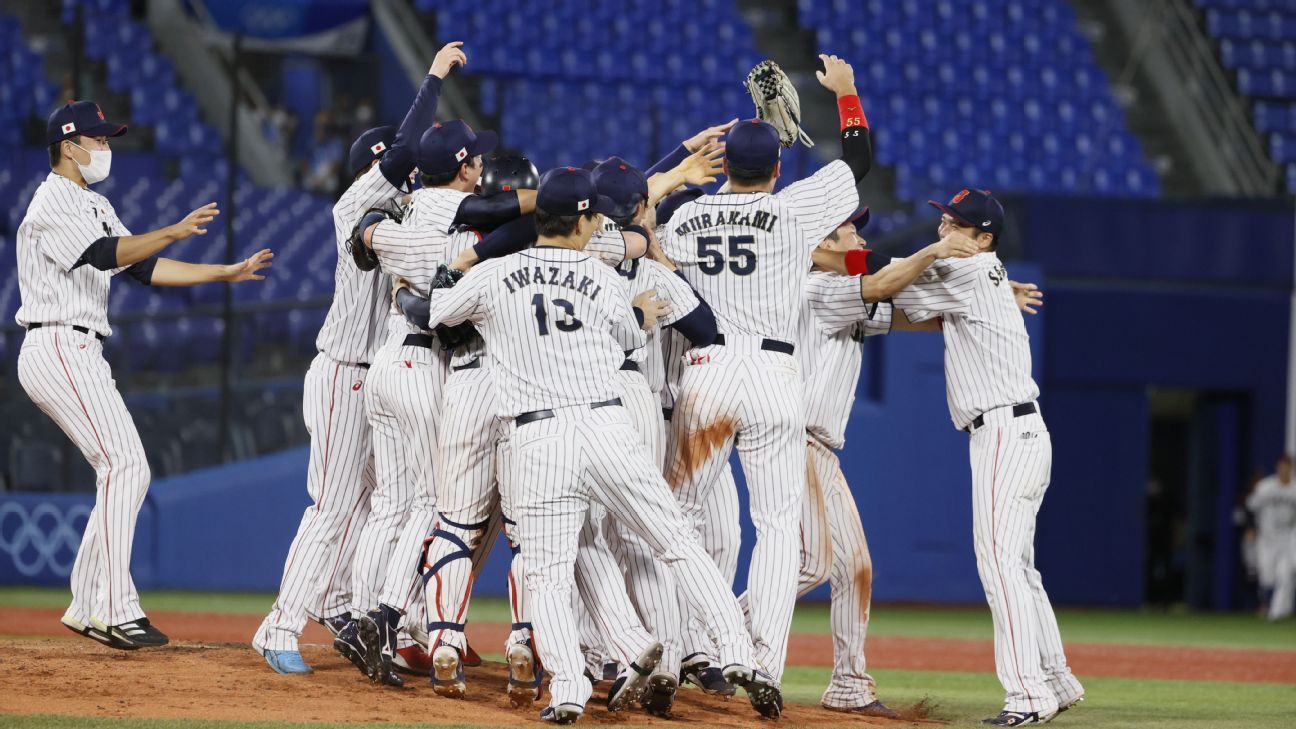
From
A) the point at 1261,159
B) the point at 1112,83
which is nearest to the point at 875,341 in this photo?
the point at 1261,159

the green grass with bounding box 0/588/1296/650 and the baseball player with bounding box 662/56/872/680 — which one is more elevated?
the baseball player with bounding box 662/56/872/680

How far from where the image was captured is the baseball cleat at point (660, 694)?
19.7ft

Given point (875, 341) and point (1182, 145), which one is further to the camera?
point (1182, 145)

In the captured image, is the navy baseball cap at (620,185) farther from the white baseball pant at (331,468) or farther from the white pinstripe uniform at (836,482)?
the white baseball pant at (331,468)

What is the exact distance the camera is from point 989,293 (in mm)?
6707

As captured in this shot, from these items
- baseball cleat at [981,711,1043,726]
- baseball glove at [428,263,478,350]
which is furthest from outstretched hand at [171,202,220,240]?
baseball cleat at [981,711,1043,726]

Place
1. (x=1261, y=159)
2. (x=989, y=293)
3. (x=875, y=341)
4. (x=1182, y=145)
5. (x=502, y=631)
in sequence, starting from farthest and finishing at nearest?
(x=1182, y=145) → (x=1261, y=159) → (x=875, y=341) → (x=502, y=631) → (x=989, y=293)

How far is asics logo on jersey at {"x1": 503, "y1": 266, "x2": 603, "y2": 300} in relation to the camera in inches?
228

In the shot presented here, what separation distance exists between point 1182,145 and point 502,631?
12633mm

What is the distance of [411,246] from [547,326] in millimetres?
873

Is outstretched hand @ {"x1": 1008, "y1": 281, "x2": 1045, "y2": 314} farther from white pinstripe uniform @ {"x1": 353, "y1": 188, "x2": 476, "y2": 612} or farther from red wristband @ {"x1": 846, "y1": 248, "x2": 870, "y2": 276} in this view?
white pinstripe uniform @ {"x1": 353, "y1": 188, "x2": 476, "y2": 612}

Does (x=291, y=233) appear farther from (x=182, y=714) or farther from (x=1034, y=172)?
(x=182, y=714)

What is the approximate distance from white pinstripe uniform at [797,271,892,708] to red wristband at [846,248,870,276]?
0.21ft

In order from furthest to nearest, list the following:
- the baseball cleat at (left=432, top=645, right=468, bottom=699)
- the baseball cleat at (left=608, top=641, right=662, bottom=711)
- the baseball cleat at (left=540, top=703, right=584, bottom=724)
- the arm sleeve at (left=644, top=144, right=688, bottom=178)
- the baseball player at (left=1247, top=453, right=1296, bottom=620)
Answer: the baseball player at (left=1247, top=453, right=1296, bottom=620), the arm sleeve at (left=644, top=144, right=688, bottom=178), the baseball cleat at (left=432, top=645, right=468, bottom=699), the baseball cleat at (left=608, top=641, right=662, bottom=711), the baseball cleat at (left=540, top=703, right=584, bottom=724)
